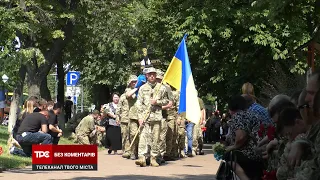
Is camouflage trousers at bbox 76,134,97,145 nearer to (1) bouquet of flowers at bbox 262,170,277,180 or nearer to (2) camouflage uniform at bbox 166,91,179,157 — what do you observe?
(2) camouflage uniform at bbox 166,91,179,157

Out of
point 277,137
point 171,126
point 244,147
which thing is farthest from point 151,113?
point 277,137

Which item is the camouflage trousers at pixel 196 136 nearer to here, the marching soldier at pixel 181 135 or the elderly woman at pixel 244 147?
the marching soldier at pixel 181 135

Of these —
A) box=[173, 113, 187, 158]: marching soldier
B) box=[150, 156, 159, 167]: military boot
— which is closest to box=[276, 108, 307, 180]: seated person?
box=[150, 156, 159, 167]: military boot

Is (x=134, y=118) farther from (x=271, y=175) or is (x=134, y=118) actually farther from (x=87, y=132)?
(x=271, y=175)

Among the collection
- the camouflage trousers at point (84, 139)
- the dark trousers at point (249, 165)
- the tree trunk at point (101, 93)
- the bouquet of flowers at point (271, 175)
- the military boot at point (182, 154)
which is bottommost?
the bouquet of flowers at point (271, 175)

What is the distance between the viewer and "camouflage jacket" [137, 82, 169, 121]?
17109mm

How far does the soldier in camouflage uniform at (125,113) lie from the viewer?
1989cm

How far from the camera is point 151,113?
1711cm

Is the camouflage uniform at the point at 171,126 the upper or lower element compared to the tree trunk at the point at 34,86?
lower

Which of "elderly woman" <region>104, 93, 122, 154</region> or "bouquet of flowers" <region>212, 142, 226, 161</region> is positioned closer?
"bouquet of flowers" <region>212, 142, 226, 161</region>

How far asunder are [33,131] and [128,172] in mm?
2601

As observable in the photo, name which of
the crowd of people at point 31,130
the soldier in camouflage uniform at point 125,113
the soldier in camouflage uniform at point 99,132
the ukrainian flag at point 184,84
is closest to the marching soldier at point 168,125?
the soldier in camouflage uniform at point 125,113

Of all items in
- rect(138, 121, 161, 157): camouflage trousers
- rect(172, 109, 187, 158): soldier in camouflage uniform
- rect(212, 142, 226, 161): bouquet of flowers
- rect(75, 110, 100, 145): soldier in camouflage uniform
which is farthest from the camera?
rect(75, 110, 100, 145): soldier in camouflage uniform

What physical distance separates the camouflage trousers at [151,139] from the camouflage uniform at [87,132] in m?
6.99
